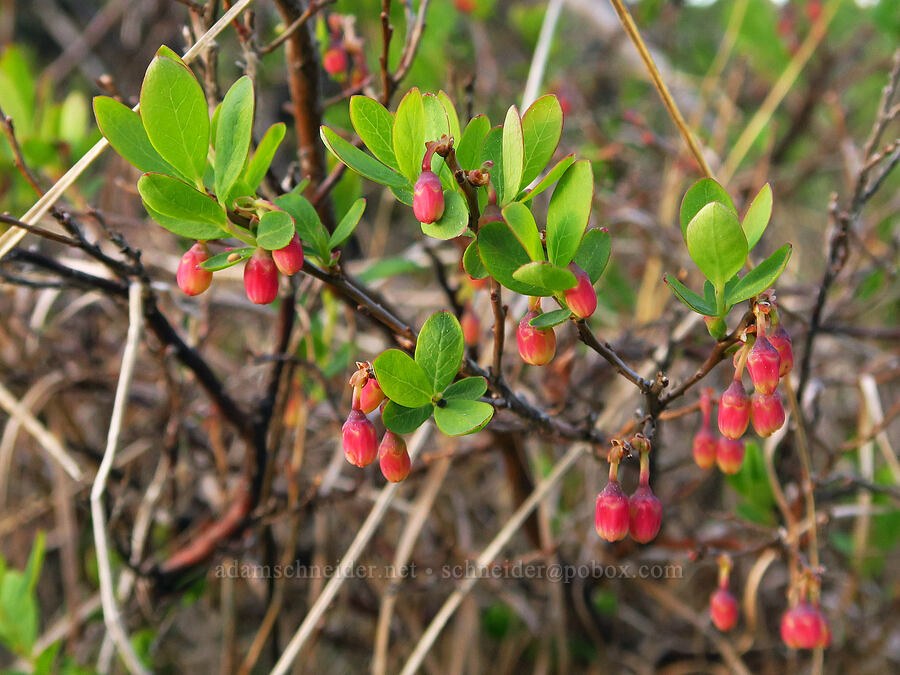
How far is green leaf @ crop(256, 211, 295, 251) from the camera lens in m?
0.47

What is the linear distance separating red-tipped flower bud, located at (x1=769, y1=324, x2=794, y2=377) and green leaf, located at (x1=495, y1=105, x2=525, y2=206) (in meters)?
0.21

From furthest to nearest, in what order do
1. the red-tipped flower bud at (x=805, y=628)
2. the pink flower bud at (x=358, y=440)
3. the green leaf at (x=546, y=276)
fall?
1. the red-tipped flower bud at (x=805, y=628)
2. the pink flower bud at (x=358, y=440)
3. the green leaf at (x=546, y=276)

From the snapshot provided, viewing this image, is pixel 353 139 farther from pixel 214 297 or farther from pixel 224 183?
pixel 224 183

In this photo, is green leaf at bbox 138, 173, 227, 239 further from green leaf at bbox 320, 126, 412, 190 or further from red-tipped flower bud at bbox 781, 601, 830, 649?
red-tipped flower bud at bbox 781, 601, 830, 649

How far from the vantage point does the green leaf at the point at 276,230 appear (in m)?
0.47

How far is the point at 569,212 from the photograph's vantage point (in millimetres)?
473

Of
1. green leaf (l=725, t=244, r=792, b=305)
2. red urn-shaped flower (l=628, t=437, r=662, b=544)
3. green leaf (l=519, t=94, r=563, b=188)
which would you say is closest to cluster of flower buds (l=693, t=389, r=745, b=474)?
red urn-shaped flower (l=628, t=437, r=662, b=544)

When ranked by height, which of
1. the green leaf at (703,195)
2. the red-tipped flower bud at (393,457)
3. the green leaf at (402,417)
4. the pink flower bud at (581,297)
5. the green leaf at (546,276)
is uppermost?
the green leaf at (703,195)

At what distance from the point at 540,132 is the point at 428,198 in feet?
0.33

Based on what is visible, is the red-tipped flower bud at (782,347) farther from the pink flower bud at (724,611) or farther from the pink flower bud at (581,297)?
the pink flower bud at (724,611)

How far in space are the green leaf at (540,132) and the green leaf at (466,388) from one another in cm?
14

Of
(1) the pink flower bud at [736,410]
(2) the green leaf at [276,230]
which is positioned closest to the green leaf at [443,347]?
(2) the green leaf at [276,230]

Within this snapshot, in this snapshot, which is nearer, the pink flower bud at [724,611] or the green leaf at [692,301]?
the green leaf at [692,301]

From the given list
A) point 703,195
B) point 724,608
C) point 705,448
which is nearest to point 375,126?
point 703,195
